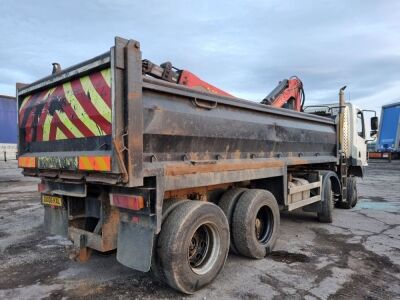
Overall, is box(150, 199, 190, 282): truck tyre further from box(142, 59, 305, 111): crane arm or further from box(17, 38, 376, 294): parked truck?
box(142, 59, 305, 111): crane arm

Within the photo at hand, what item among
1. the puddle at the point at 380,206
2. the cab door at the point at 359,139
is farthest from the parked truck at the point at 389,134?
the cab door at the point at 359,139

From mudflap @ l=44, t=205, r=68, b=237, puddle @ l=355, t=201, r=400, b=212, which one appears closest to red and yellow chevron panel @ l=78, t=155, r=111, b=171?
mudflap @ l=44, t=205, r=68, b=237

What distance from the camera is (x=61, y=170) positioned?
3711 millimetres

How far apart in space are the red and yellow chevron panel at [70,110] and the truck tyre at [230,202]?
6.25 feet

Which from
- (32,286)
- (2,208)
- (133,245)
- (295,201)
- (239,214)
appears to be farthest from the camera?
(2,208)

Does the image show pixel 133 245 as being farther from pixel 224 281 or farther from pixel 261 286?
pixel 261 286

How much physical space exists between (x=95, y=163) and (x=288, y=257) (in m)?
2.94

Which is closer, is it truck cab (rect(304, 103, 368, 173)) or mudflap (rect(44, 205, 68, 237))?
mudflap (rect(44, 205, 68, 237))

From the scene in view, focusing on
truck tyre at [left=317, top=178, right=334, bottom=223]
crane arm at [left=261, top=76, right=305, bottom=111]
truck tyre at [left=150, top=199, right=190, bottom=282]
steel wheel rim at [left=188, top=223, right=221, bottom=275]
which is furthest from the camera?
crane arm at [left=261, top=76, right=305, bottom=111]

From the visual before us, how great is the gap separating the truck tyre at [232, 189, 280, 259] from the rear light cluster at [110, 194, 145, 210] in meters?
1.58

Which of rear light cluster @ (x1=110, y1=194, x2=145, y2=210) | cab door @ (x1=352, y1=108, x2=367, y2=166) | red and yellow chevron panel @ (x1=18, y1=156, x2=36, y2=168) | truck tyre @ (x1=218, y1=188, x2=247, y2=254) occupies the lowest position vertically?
truck tyre @ (x1=218, y1=188, x2=247, y2=254)

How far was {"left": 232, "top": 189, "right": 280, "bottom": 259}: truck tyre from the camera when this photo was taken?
14.0ft

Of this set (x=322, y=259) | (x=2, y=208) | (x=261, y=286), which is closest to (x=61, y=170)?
(x=261, y=286)

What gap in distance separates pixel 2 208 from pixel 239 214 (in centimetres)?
641
